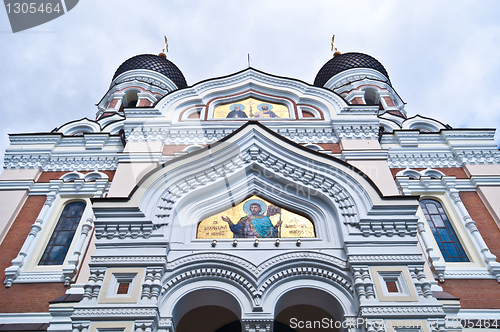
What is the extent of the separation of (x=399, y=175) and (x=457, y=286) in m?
2.91

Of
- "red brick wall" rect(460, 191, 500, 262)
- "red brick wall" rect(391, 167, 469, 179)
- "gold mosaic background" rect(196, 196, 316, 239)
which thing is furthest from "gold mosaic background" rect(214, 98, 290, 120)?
"red brick wall" rect(460, 191, 500, 262)

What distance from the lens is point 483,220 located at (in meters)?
8.59

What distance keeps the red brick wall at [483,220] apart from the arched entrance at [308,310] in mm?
3676

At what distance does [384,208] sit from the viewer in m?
6.83

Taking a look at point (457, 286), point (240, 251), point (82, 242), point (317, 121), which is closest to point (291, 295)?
point (240, 251)

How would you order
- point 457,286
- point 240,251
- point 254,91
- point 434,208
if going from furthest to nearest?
point 254,91, point 434,208, point 457,286, point 240,251

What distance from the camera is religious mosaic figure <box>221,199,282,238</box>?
7231mm

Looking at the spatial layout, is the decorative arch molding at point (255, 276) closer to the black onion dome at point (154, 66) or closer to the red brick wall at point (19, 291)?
the red brick wall at point (19, 291)

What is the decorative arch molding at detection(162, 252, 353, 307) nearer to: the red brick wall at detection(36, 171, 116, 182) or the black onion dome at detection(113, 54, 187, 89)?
the red brick wall at detection(36, 171, 116, 182)

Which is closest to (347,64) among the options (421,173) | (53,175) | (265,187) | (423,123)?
(423,123)

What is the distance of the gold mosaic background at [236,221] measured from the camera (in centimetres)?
727

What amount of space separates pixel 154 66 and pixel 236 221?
513 inches

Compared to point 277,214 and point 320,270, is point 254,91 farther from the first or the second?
point 320,270

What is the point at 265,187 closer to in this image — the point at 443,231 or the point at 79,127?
the point at 443,231
